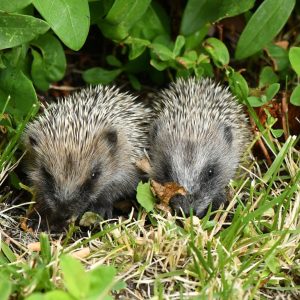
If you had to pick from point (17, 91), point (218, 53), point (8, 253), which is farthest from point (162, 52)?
point (8, 253)

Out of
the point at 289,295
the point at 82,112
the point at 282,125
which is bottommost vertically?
the point at 289,295

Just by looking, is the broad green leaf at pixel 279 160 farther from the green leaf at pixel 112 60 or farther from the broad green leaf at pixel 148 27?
the green leaf at pixel 112 60

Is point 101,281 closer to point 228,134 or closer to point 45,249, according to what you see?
point 45,249

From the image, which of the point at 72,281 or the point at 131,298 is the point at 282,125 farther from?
the point at 72,281

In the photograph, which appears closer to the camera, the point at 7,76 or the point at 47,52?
the point at 7,76

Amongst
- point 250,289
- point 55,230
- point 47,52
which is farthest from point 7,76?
point 250,289

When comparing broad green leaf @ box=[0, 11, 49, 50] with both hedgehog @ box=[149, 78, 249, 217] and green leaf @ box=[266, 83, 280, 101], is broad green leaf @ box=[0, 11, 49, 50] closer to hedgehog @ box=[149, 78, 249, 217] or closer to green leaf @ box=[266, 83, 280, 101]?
hedgehog @ box=[149, 78, 249, 217]
